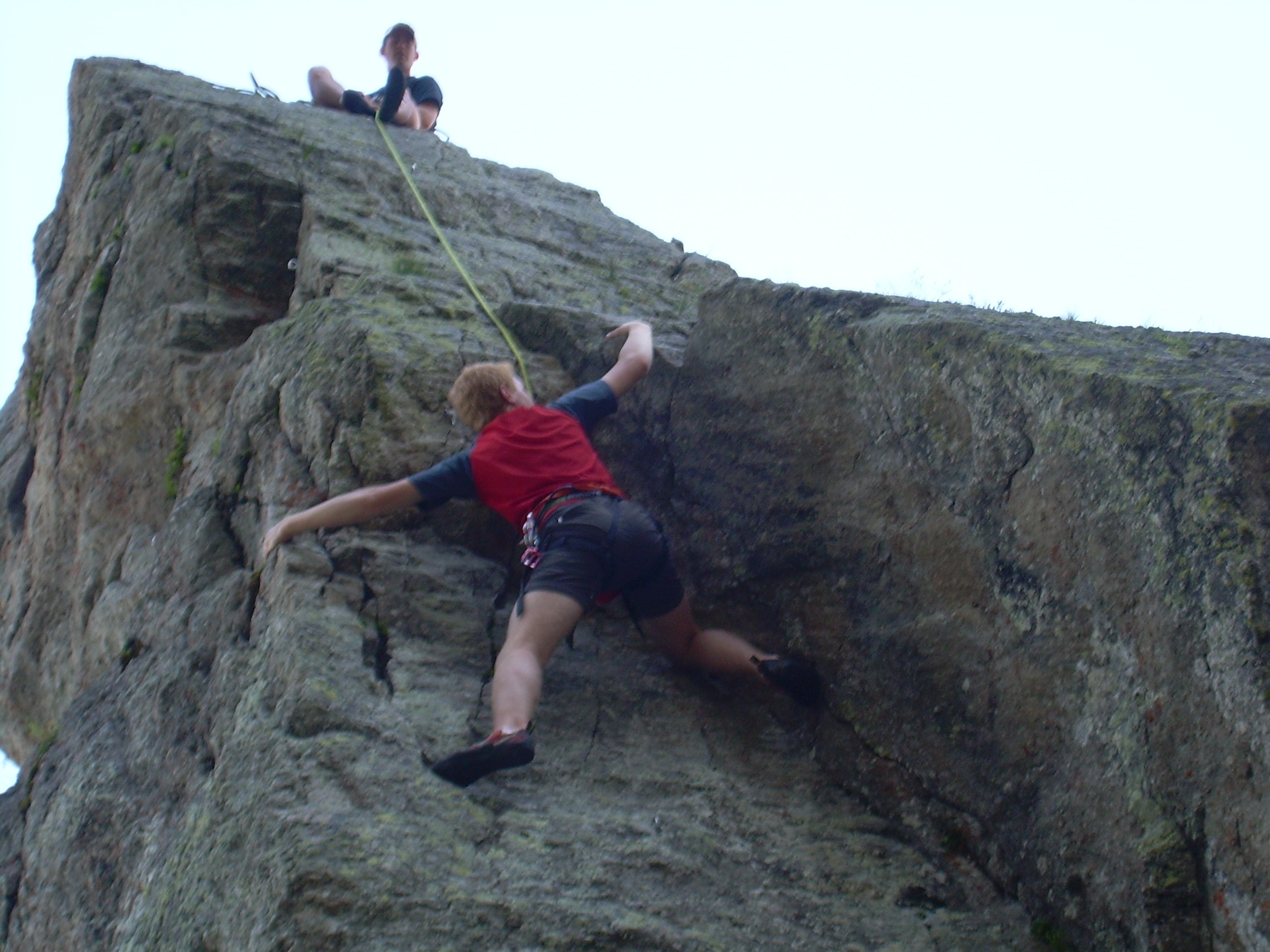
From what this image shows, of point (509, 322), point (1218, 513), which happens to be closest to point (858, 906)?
point (1218, 513)

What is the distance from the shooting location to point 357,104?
11156 millimetres

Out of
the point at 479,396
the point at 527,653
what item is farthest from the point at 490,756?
the point at 479,396

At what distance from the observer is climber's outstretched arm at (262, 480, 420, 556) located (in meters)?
5.44

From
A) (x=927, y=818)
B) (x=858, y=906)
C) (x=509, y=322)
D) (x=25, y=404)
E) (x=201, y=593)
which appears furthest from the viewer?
(x=25, y=404)

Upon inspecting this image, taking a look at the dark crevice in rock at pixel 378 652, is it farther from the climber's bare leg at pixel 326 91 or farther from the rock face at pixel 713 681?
the climber's bare leg at pixel 326 91

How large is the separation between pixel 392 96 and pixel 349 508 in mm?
6884

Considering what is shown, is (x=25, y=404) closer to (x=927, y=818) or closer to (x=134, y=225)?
(x=134, y=225)

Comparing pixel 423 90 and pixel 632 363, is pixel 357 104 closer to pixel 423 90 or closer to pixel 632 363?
pixel 423 90

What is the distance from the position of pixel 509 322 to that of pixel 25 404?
5541mm

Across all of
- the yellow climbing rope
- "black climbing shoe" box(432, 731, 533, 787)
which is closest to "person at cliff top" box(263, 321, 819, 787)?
"black climbing shoe" box(432, 731, 533, 787)

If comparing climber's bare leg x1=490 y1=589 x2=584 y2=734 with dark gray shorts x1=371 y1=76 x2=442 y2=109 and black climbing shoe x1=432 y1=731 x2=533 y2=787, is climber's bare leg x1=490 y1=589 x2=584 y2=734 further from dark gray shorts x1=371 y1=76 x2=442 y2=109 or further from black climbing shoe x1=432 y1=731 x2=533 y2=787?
dark gray shorts x1=371 y1=76 x2=442 y2=109

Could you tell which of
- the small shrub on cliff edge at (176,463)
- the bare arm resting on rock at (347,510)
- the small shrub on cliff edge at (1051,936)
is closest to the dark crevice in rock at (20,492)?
the small shrub on cliff edge at (176,463)

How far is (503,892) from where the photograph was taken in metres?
4.01

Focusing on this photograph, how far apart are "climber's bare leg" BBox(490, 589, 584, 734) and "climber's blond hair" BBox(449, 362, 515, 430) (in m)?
1.11
